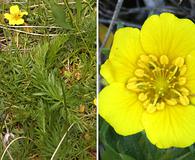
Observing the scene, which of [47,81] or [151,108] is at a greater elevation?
[151,108]

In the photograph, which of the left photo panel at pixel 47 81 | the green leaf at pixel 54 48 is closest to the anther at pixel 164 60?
the left photo panel at pixel 47 81

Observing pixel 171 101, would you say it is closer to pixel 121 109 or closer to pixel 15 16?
pixel 121 109

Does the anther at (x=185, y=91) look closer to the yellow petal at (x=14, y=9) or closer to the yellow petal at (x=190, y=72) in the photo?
the yellow petal at (x=190, y=72)

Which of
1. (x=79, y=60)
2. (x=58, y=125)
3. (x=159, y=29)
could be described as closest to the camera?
(x=159, y=29)

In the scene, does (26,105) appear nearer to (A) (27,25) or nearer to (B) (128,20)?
(A) (27,25)

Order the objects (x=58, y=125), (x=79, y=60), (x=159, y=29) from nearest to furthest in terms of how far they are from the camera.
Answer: (x=159, y=29), (x=58, y=125), (x=79, y=60)

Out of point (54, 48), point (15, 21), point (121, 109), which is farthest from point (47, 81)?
point (121, 109)

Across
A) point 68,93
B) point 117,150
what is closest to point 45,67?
point 68,93

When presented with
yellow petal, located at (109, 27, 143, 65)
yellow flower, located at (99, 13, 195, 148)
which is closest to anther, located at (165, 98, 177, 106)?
yellow flower, located at (99, 13, 195, 148)
